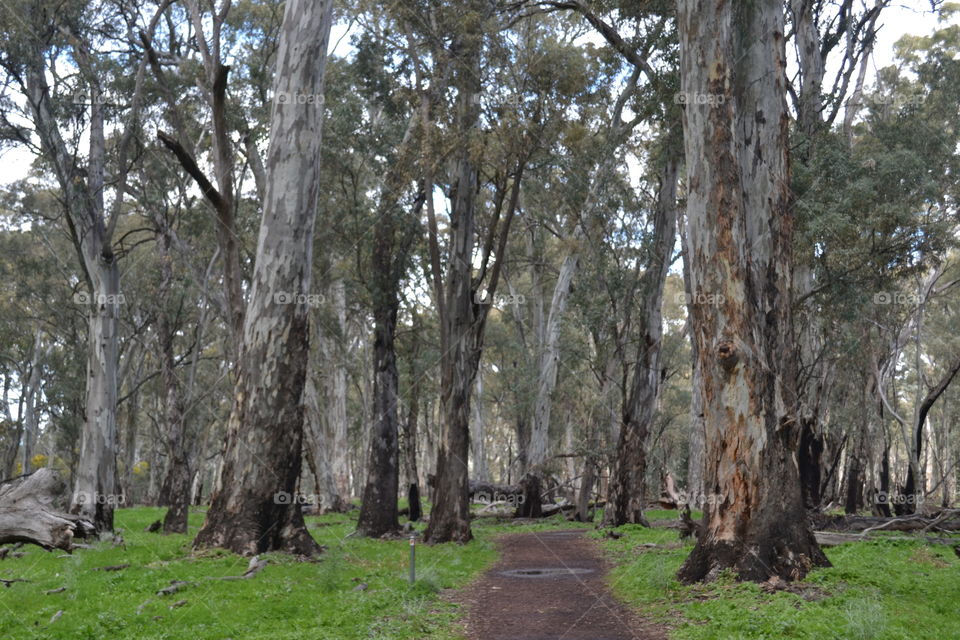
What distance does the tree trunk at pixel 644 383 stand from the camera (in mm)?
18328

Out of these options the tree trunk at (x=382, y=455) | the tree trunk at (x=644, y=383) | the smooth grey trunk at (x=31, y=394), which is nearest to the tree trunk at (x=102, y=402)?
the tree trunk at (x=382, y=455)

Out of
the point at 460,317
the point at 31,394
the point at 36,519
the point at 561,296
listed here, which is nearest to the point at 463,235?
the point at 460,317

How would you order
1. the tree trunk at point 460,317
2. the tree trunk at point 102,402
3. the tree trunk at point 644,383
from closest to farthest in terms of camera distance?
1. the tree trunk at point 102,402
2. the tree trunk at point 460,317
3. the tree trunk at point 644,383

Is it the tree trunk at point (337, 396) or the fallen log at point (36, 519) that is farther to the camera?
the tree trunk at point (337, 396)

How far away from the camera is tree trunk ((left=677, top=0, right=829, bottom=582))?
9.31m

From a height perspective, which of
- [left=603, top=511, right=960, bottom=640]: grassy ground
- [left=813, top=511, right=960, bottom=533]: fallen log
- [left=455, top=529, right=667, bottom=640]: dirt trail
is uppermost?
[left=813, top=511, right=960, bottom=533]: fallen log

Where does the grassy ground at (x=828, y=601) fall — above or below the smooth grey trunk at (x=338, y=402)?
below

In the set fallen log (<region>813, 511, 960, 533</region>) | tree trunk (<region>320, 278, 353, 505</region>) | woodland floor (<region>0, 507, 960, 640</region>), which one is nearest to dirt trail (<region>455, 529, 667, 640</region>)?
woodland floor (<region>0, 507, 960, 640</region>)

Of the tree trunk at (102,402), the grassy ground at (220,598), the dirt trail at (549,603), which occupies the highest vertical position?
the tree trunk at (102,402)

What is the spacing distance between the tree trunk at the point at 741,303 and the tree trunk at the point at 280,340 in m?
5.56

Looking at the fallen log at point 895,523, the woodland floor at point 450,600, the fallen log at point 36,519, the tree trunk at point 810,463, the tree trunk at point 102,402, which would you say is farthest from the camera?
the tree trunk at point 810,463

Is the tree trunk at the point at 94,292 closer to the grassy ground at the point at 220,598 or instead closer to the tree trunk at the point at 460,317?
the grassy ground at the point at 220,598

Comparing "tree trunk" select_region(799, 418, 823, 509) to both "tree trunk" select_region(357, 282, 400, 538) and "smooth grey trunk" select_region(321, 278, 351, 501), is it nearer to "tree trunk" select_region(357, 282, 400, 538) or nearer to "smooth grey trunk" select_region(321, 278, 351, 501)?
"tree trunk" select_region(357, 282, 400, 538)

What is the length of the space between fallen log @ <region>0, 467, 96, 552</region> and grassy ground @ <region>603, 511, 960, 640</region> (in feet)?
16.5
